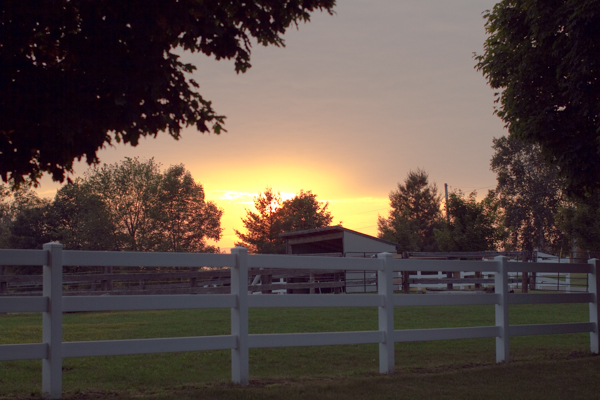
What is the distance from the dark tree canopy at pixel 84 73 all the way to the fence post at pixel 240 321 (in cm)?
152

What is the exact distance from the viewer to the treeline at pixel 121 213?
60688 mm

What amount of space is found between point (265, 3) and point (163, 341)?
3.18 m

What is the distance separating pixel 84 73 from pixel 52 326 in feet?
6.82

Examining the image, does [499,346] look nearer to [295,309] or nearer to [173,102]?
[173,102]

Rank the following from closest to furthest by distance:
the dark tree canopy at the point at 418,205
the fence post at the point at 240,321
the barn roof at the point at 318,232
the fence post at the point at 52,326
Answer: the fence post at the point at 52,326 → the fence post at the point at 240,321 → the barn roof at the point at 318,232 → the dark tree canopy at the point at 418,205

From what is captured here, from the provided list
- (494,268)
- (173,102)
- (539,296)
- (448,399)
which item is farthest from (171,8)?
(539,296)

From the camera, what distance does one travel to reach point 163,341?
17.2 feet

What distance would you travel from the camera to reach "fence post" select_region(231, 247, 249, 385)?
220 inches

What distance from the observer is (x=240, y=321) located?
5621 millimetres

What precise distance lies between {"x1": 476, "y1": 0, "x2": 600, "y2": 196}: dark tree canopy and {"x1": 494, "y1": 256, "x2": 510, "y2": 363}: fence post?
147 inches

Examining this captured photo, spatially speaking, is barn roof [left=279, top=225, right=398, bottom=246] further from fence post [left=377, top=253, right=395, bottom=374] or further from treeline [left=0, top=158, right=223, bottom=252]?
treeline [left=0, top=158, right=223, bottom=252]

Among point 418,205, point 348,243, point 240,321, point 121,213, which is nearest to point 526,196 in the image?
point 418,205

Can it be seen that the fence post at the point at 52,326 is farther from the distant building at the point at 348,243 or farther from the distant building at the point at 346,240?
the distant building at the point at 346,240

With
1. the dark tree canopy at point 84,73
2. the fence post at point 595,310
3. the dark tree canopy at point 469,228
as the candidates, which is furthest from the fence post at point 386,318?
the dark tree canopy at point 469,228
